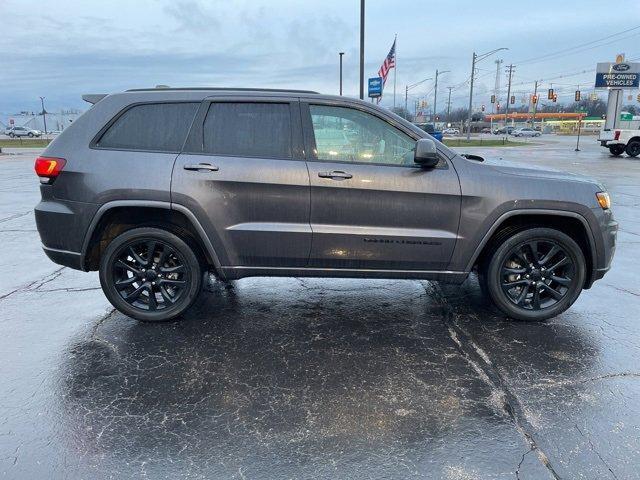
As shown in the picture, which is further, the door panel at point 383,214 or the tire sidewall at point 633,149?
the tire sidewall at point 633,149

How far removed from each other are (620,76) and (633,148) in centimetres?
1039

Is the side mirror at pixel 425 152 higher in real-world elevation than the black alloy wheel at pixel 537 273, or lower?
higher

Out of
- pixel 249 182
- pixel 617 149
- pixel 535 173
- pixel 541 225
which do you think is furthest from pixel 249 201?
pixel 617 149

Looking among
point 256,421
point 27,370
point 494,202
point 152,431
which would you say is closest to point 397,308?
point 494,202

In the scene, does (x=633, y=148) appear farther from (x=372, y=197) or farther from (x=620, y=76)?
(x=372, y=197)

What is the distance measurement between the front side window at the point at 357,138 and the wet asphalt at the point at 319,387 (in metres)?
1.45

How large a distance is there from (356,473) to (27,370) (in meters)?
2.51

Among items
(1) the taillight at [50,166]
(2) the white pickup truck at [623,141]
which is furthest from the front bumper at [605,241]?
(2) the white pickup truck at [623,141]

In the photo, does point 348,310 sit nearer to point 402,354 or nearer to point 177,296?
point 402,354

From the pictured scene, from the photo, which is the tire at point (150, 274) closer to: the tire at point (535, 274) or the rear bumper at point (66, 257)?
the rear bumper at point (66, 257)

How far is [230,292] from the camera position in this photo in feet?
16.7

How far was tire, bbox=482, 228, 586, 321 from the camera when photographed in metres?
4.12

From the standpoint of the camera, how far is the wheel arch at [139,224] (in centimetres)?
390

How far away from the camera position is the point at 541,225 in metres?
4.21
